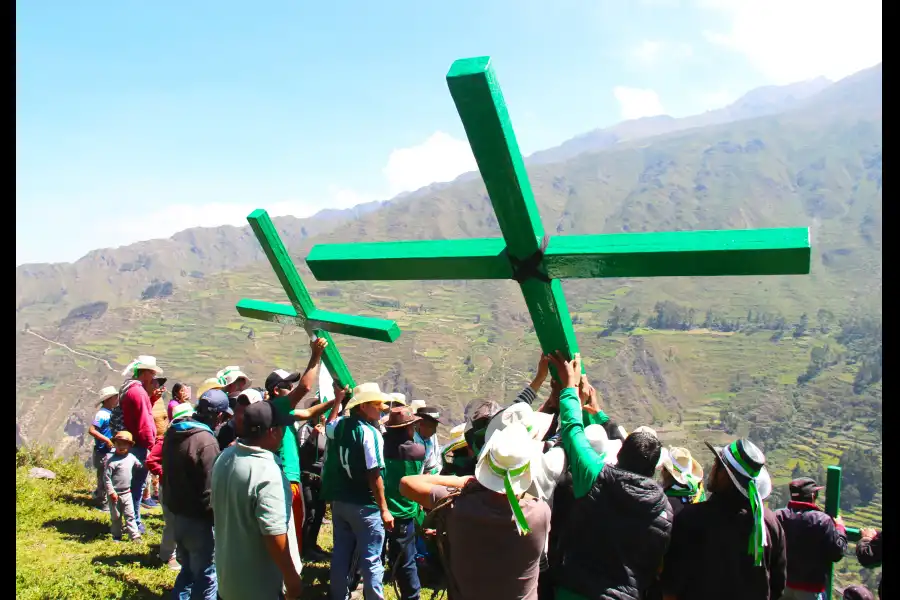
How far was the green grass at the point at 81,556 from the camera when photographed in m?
5.64

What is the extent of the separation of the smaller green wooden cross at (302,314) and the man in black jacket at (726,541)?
2.56 m

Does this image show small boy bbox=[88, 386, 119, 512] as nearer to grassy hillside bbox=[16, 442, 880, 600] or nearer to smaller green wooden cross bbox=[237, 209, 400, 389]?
grassy hillside bbox=[16, 442, 880, 600]

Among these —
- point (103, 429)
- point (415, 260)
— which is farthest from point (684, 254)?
point (103, 429)

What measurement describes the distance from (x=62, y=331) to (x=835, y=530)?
231 metres

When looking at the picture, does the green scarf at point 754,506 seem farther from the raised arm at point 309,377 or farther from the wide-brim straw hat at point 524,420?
the raised arm at point 309,377

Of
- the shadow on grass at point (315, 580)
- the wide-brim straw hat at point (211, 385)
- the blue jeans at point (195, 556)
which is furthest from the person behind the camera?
the wide-brim straw hat at point (211, 385)

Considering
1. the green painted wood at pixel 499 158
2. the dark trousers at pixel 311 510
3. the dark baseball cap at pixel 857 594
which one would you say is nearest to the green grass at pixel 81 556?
the dark trousers at pixel 311 510

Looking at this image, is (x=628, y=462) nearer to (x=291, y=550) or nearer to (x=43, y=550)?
(x=291, y=550)

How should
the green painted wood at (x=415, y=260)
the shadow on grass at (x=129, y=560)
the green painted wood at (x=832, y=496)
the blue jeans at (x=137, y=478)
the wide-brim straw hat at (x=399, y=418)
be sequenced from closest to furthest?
the green painted wood at (x=415, y=260) → the green painted wood at (x=832, y=496) → the wide-brim straw hat at (x=399, y=418) → the shadow on grass at (x=129, y=560) → the blue jeans at (x=137, y=478)

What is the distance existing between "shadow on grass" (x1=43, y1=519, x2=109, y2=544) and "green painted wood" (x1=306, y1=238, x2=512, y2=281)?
626 centimetres

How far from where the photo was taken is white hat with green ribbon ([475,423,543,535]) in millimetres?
2861

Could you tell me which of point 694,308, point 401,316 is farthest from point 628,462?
point 694,308

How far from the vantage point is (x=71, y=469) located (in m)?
11.9

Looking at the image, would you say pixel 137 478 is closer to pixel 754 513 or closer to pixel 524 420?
pixel 524 420
